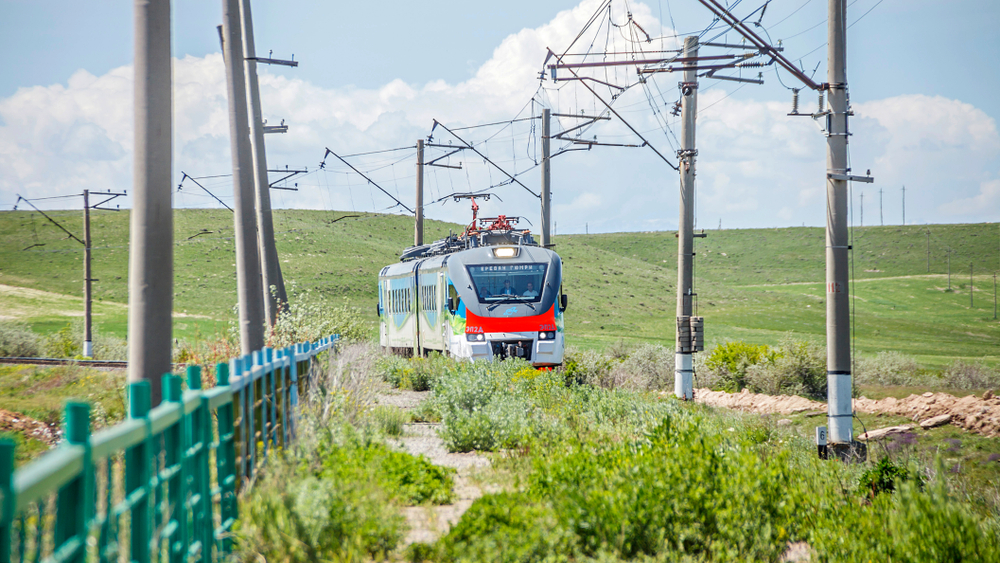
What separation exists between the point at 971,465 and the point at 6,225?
384 ft

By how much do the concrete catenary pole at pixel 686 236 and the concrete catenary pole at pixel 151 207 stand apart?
12414 millimetres

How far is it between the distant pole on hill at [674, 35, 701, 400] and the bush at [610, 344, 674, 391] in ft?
7.50

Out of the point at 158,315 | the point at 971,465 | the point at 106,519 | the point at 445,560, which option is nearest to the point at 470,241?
the point at 971,465

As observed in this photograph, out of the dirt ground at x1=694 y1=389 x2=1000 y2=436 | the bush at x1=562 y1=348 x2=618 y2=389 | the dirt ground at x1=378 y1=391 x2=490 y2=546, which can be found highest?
the dirt ground at x1=378 y1=391 x2=490 y2=546

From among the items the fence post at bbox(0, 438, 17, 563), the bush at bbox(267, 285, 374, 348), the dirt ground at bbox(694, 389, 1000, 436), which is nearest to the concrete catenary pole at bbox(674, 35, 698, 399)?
the dirt ground at bbox(694, 389, 1000, 436)

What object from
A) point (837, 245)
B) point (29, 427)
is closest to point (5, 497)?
point (837, 245)

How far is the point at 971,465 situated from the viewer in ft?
42.2

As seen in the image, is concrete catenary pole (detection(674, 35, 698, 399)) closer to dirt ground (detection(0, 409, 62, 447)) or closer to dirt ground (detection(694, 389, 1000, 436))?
dirt ground (detection(694, 389, 1000, 436))

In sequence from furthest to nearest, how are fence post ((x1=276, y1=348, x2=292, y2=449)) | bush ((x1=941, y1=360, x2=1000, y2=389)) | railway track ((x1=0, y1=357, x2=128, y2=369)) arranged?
bush ((x1=941, y1=360, x2=1000, y2=389)), railway track ((x1=0, y1=357, x2=128, y2=369)), fence post ((x1=276, y1=348, x2=292, y2=449))

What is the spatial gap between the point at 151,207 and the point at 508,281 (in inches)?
517

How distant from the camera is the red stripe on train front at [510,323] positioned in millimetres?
18656

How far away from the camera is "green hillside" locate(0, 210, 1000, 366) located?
64.6 meters

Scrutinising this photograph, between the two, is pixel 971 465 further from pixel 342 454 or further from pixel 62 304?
pixel 62 304

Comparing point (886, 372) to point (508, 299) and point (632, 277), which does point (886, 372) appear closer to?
point (508, 299)
